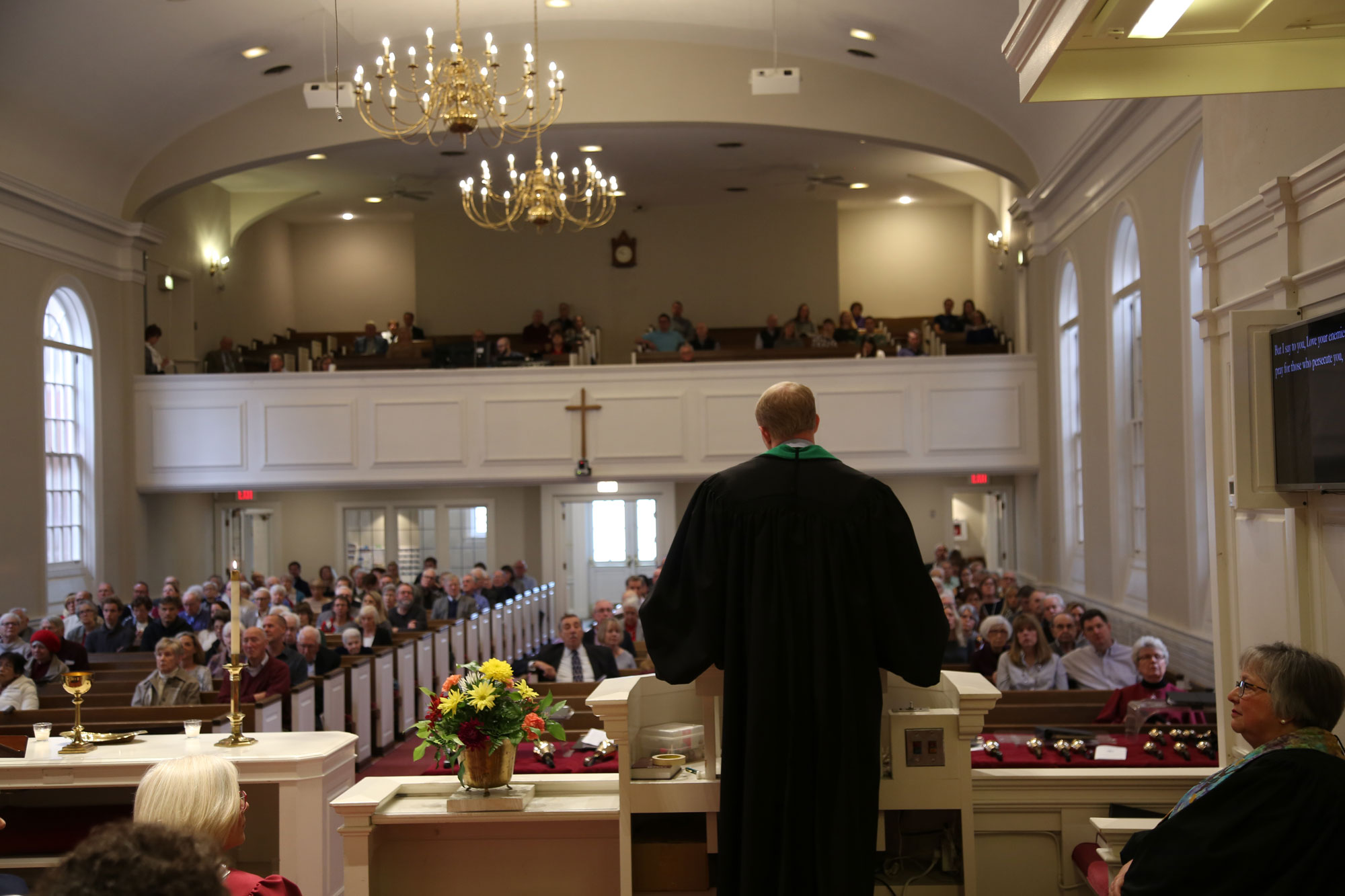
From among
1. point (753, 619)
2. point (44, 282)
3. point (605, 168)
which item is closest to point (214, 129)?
point (44, 282)

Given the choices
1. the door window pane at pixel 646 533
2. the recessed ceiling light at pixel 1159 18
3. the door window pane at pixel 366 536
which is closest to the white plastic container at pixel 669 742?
the recessed ceiling light at pixel 1159 18

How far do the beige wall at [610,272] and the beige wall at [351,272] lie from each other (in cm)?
103

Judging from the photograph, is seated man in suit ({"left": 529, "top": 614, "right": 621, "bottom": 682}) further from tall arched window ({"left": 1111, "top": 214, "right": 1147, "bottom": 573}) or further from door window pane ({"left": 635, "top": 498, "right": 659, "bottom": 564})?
door window pane ({"left": 635, "top": 498, "right": 659, "bottom": 564})

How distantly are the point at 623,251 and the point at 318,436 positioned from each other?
25.2 feet

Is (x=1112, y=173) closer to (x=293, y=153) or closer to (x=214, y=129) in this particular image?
(x=293, y=153)

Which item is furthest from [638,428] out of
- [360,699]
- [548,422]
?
[360,699]

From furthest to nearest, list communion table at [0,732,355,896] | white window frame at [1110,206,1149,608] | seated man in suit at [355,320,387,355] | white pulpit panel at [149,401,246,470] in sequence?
seated man in suit at [355,320,387,355] → white pulpit panel at [149,401,246,470] → white window frame at [1110,206,1149,608] → communion table at [0,732,355,896]

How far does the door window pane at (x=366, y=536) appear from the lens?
18391 millimetres

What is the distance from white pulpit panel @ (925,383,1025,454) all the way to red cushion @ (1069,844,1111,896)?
9646 millimetres

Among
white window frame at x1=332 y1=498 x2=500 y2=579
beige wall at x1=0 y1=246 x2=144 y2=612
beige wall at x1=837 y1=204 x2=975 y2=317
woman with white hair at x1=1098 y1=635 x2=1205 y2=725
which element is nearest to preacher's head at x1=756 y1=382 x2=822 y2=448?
woman with white hair at x1=1098 y1=635 x2=1205 y2=725

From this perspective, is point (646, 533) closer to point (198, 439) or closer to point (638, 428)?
point (638, 428)

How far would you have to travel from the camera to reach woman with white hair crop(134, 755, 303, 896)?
2537mm

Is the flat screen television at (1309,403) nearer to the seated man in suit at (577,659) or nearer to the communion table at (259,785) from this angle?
the communion table at (259,785)

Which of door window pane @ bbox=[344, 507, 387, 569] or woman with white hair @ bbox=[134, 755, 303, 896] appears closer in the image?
woman with white hair @ bbox=[134, 755, 303, 896]
